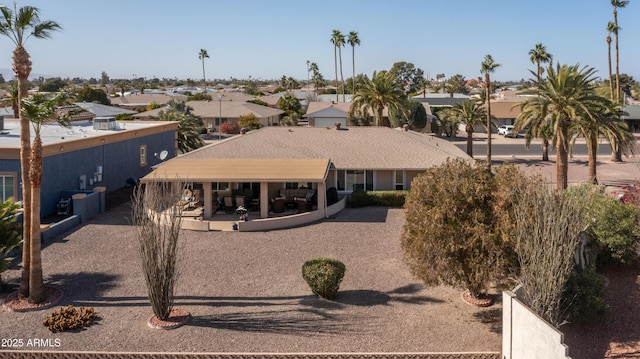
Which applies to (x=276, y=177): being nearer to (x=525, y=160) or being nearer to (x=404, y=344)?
(x=404, y=344)

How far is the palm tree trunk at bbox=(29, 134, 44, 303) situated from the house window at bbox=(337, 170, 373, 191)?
19.7 m

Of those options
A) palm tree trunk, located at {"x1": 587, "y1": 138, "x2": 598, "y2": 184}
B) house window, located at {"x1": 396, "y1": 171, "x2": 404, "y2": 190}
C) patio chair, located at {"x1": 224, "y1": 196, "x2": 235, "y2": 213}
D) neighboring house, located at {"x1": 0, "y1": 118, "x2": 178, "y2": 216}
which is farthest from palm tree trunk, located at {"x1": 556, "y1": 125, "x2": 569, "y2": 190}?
neighboring house, located at {"x1": 0, "y1": 118, "x2": 178, "y2": 216}

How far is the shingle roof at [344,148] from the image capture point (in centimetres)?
3412

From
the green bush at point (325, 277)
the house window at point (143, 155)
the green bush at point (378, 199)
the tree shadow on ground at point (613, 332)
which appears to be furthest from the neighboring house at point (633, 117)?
the green bush at point (325, 277)

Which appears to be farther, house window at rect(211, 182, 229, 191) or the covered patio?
house window at rect(211, 182, 229, 191)

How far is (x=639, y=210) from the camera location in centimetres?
2086

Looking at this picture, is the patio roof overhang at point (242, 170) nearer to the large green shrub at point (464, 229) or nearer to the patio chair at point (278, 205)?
the patio chair at point (278, 205)

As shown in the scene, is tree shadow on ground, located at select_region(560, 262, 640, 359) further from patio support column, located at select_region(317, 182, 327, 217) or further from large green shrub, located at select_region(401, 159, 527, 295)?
patio support column, located at select_region(317, 182, 327, 217)

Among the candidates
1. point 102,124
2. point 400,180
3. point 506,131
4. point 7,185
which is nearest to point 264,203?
point 400,180

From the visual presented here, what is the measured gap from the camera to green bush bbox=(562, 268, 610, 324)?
15508 mm

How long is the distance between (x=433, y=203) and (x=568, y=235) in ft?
13.1

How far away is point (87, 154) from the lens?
Result: 1283 inches

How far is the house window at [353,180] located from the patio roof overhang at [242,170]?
155cm

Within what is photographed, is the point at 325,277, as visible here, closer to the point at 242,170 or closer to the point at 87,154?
the point at 242,170
